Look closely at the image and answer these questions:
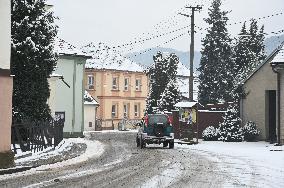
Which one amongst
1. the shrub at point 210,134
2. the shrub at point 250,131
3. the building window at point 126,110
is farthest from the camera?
the building window at point 126,110

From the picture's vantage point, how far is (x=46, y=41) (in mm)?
27641

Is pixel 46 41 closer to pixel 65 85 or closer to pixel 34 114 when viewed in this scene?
pixel 34 114

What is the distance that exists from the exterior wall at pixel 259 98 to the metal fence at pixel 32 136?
13.4m

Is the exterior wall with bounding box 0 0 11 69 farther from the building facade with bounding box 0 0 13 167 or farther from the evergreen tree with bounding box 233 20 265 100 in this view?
the evergreen tree with bounding box 233 20 265 100

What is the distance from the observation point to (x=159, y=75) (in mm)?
58688

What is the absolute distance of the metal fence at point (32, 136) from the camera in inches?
862

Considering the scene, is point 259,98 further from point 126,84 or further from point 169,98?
point 126,84

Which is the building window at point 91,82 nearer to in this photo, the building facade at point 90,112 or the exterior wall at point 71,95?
the building facade at point 90,112

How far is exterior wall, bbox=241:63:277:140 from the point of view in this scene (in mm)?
33219

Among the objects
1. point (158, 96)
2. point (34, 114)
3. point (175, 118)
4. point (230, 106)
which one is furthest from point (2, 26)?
point (158, 96)

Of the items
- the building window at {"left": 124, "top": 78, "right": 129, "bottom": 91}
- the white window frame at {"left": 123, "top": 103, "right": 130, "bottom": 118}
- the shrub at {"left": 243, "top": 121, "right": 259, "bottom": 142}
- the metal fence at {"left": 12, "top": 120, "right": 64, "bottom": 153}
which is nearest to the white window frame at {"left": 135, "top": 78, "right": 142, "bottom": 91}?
the building window at {"left": 124, "top": 78, "right": 129, "bottom": 91}

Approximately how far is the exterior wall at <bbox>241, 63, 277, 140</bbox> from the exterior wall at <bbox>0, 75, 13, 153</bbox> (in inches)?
788

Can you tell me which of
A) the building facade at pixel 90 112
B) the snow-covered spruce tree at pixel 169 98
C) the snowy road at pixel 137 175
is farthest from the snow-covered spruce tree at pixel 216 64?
the snowy road at pixel 137 175

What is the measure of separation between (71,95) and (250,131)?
17595mm
